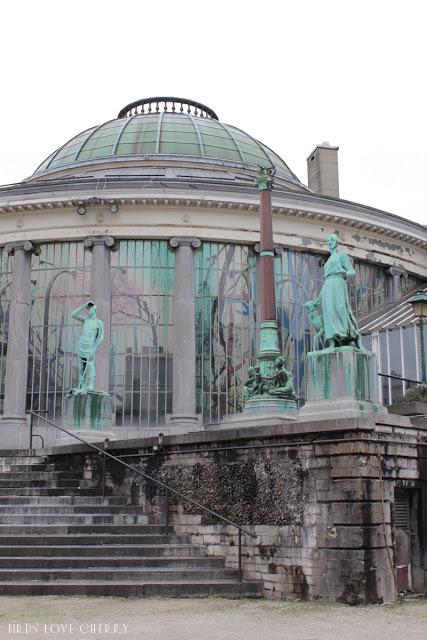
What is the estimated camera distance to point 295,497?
1213 cm

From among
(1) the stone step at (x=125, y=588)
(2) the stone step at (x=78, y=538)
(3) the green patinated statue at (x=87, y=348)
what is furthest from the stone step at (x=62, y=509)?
(3) the green patinated statue at (x=87, y=348)

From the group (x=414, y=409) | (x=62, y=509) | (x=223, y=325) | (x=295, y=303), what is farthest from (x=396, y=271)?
(x=62, y=509)

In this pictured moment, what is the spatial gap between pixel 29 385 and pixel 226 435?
15789 millimetres

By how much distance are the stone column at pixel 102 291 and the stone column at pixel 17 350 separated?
2.47 metres

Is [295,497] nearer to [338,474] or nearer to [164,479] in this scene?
[338,474]

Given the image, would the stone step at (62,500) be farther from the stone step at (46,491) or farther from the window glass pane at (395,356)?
the window glass pane at (395,356)

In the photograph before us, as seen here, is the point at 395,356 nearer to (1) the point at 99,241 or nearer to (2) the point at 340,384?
(1) the point at 99,241

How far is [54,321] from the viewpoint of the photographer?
2788cm

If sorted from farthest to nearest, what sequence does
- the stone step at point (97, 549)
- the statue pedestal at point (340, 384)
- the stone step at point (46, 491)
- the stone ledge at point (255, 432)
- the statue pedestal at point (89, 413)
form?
the statue pedestal at point (89, 413)
the stone step at point (46, 491)
the statue pedestal at point (340, 384)
the stone step at point (97, 549)
the stone ledge at point (255, 432)

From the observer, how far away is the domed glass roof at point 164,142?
3575 centimetres

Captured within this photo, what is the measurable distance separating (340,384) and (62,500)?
5629mm

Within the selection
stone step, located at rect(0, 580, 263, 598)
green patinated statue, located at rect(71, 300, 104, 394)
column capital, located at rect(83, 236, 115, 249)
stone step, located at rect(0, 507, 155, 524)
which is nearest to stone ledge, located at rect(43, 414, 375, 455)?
stone step, located at rect(0, 507, 155, 524)

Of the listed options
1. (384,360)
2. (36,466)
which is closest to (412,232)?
(384,360)

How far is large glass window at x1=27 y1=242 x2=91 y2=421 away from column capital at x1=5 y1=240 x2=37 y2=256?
0.39 meters
